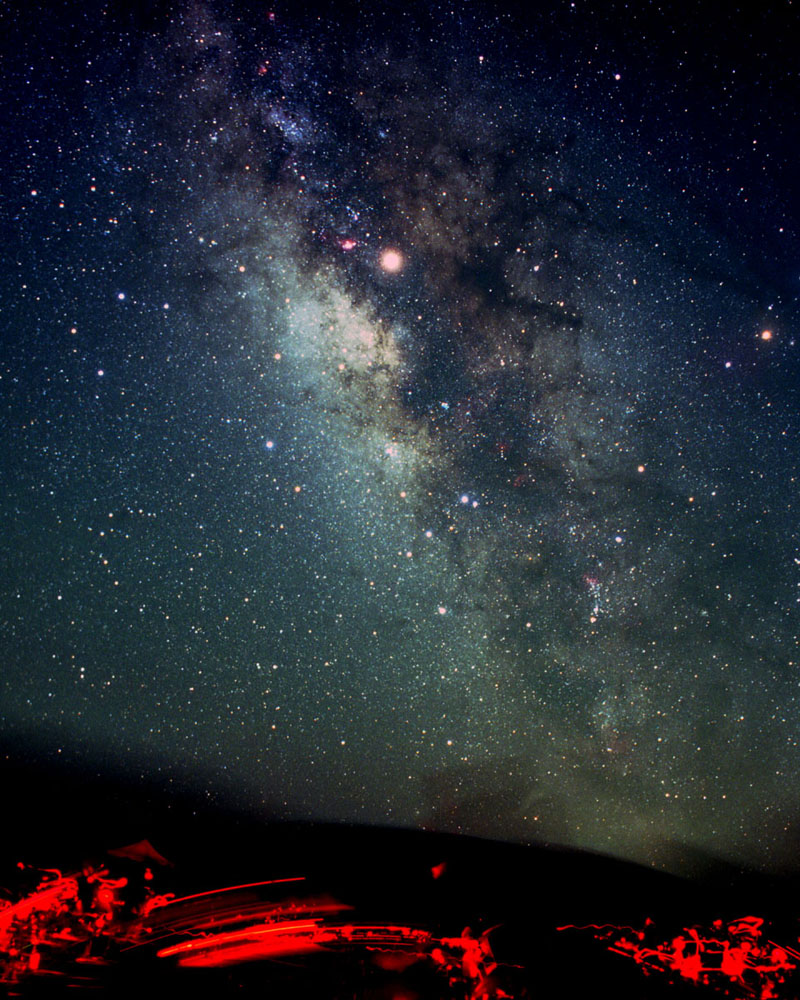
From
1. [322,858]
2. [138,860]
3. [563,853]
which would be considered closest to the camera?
[138,860]

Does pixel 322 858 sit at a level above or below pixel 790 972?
above

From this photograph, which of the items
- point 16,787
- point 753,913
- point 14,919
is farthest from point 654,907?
point 16,787

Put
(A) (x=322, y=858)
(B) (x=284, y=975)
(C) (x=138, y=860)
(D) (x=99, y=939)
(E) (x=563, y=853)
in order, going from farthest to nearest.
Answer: (E) (x=563, y=853), (A) (x=322, y=858), (C) (x=138, y=860), (D) (x=99, y=939), (B) (x=284, y=975)

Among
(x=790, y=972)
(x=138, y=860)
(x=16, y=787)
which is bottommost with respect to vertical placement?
(x=790, y=972)

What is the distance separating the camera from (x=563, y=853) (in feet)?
48.5

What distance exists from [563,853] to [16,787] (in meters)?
15.4

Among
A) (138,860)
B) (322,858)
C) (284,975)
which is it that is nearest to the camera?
(284,975)

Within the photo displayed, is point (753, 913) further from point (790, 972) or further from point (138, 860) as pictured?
point (138, 860)

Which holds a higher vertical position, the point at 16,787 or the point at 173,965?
the point at 16,787

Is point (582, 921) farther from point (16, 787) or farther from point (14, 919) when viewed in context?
point (16, 787)

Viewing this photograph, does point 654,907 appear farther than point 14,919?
Yes

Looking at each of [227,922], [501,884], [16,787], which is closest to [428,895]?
[501,884]

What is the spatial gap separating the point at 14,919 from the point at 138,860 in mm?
3509

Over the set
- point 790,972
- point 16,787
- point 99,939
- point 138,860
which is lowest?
point 790,972
